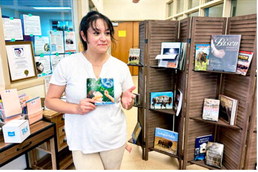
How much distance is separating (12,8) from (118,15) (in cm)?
606

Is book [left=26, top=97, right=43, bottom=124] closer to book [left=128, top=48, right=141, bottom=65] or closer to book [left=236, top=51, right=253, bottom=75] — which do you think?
book [left=128, top=48, right=141, bottom=65]

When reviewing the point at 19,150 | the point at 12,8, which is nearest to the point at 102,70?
the point at 19,150

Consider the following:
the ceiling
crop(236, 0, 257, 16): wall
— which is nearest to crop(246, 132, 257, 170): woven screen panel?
crop(236, 0, 257, 16): wall

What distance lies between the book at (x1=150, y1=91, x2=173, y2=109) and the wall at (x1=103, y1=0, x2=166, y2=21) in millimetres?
6139

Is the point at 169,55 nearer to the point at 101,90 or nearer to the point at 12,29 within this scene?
the point at 101,90

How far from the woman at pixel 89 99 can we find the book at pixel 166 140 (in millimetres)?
1144

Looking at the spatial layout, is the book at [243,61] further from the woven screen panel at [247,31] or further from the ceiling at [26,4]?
the ceiling at [26,4]

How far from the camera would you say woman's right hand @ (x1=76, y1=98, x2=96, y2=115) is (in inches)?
43.1

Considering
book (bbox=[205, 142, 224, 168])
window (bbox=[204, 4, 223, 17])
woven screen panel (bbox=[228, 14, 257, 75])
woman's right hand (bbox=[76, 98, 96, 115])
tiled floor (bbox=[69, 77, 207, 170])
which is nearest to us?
woman's right hand (bbox=[76, 98, 96, 115])

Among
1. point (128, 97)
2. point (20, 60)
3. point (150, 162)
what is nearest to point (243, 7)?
point (150, 162)

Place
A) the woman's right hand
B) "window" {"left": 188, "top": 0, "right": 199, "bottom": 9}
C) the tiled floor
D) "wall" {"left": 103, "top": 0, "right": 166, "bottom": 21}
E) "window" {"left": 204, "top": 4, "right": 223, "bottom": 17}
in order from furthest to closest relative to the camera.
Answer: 1. "wall" {"left": 103, "top": 0, "right": 166, "bottom": 21}
2. "window" {"left": 188, "top": 0, "right": 199, "bottom": 9}
3. "window" {"left": 204, "top": 4, "right": 223, "bottom": 17}
4. the tiled floor
5. the woman's right hand

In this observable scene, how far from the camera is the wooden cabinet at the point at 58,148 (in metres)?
2.00

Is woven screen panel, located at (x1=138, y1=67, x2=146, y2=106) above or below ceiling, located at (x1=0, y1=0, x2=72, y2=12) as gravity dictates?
below

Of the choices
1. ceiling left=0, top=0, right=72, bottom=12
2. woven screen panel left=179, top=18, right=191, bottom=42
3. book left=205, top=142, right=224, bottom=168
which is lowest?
book left=205, top=142, right=224, bottom=168
